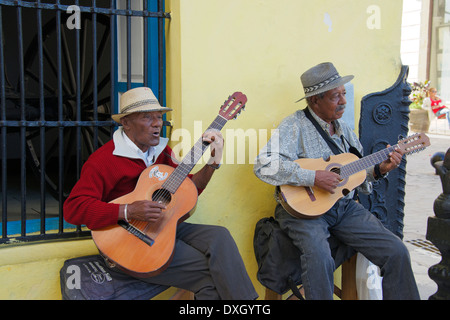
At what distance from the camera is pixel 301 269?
2797 millimetres

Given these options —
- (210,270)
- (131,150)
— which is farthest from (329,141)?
(131,150)

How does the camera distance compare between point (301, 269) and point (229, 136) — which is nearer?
point (301, 269)

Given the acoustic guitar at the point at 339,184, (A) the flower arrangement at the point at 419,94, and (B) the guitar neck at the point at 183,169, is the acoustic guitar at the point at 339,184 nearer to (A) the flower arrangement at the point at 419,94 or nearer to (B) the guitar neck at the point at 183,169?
(B) the guitar neck at the point at 183,169

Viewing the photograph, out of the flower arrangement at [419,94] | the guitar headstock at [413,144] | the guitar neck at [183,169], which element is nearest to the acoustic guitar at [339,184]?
the guitar headstock at [413,144]

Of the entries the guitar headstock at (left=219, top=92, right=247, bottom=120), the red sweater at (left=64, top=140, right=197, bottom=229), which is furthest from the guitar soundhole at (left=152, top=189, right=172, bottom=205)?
the guitar headstock at (left=219, top=92, right=247, bottom=120)

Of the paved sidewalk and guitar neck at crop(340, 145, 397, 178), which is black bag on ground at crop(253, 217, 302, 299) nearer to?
guitar neck at crop(340, 145, 397, 178)

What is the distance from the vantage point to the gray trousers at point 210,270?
92.5 inches

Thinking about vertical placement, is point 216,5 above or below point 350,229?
above

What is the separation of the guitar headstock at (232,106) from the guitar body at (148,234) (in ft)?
1.57

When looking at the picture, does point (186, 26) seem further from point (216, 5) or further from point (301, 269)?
point (301, 269)

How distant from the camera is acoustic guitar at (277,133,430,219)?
9.05 ft
